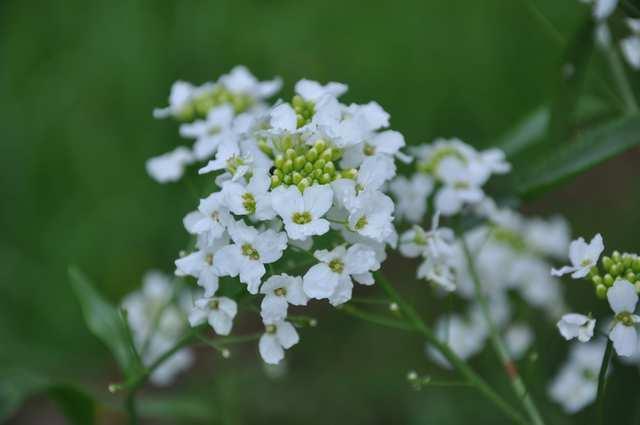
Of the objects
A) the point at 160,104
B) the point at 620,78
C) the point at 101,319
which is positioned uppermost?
the point at 160,104

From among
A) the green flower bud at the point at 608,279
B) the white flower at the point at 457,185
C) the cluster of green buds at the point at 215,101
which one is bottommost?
the green flower bud at the point at 608,279

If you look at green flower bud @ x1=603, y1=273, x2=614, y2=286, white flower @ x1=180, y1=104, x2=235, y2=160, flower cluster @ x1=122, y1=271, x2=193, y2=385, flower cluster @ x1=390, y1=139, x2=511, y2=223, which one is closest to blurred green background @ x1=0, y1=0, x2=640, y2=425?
flower cluster @ x1=122, y1=271, x2=193, y2=385

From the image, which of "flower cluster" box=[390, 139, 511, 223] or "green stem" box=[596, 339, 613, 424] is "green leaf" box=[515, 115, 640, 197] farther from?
"green stem" box=[596, 339, 613, 424]

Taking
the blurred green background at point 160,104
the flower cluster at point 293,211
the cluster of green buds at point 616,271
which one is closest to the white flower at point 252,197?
the flower cluster at point 293,211

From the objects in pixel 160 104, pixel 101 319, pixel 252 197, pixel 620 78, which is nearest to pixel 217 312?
pixel 252 197

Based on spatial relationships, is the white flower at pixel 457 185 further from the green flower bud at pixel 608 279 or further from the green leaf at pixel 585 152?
the green flower bud at pixel 608 279

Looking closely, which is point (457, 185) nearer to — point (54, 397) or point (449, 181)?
point (449, 181)

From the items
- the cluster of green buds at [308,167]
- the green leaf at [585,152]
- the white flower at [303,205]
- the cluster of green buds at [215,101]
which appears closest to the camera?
the white flower at [303,205]

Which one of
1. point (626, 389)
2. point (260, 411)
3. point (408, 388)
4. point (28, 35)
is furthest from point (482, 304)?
point (28, 35)
